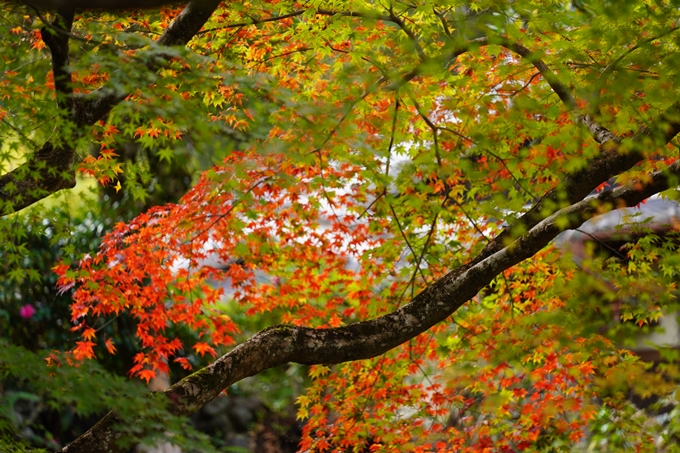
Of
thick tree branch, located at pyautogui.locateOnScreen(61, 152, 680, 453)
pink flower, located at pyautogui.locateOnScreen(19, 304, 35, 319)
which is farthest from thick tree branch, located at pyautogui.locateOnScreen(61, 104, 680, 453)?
pink flower, located at pyautogui.locateOnScreen(19, 304, 35, 319)

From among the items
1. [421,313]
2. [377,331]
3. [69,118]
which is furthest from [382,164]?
[69,118]

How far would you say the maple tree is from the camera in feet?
11.6

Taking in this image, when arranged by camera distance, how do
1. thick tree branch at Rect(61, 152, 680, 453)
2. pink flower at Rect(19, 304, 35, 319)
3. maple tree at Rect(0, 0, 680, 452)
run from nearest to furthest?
thick tree branch at Rect(61, 152, 680, 453) < maple tree at Rect(0, 0, 680, 452) < pink flower at Rect(19, 304, 35, 319)

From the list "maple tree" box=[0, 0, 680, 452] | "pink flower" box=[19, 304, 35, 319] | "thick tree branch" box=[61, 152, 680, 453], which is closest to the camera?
"thick tree branch" box=[61, 152, 680, 453]

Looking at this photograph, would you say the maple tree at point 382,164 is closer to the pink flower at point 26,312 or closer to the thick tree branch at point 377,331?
the thick tree branch at point 377,331

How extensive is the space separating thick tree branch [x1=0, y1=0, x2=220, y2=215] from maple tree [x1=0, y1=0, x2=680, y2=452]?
0.04 feet

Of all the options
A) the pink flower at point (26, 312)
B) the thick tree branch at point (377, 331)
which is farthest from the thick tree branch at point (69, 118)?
the pink flower at point (26, 312)

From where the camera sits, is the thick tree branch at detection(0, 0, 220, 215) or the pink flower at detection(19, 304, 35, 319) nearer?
the thick tree branch at detection(0, 0, 220, 215)

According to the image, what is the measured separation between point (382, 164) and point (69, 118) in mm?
2302

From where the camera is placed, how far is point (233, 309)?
9.62m

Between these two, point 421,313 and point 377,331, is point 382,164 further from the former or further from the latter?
point 377,331

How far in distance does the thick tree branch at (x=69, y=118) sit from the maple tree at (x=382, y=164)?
1 centimetres

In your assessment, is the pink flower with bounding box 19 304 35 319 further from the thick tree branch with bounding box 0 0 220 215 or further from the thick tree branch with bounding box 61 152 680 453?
the thick tree branch with bounding box 61 152 680 453

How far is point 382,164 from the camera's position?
5.13 metres
